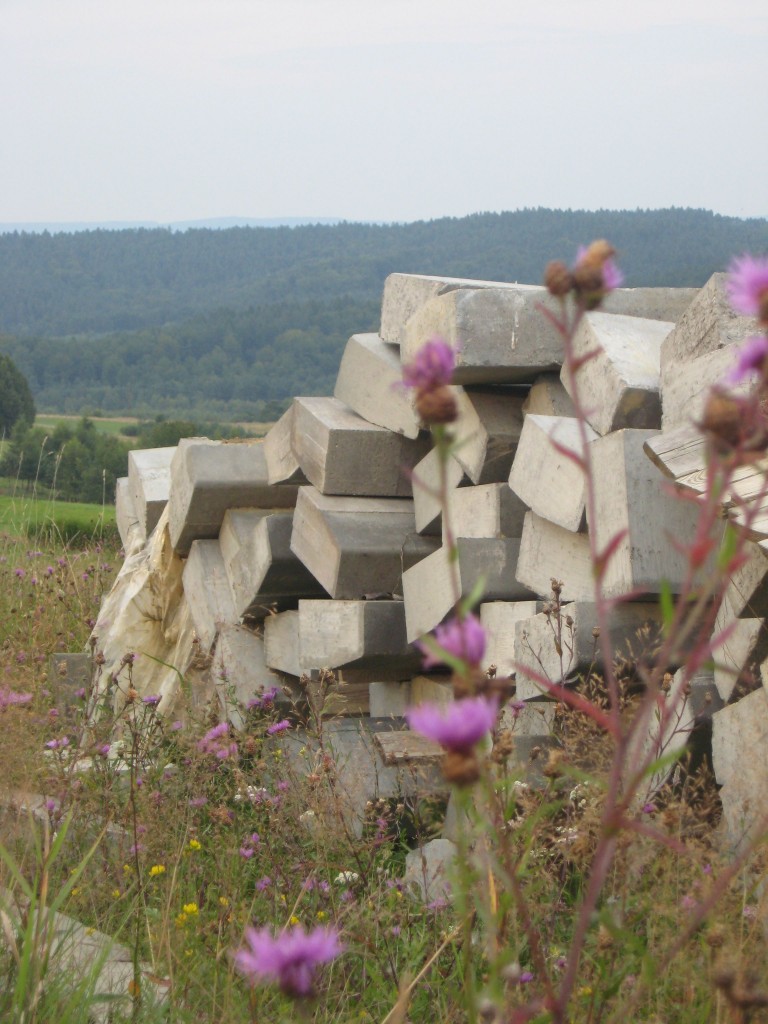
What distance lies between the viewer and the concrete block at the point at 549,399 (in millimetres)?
3820

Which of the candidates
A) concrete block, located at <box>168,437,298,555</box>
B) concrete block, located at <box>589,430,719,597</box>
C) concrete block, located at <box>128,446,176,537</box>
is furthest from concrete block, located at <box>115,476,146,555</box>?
concrete block, located at <box>589,430,719,597</box>

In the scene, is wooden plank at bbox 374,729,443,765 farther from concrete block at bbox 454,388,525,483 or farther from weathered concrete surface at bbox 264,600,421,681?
concrete block at bbox 454,388,525,483

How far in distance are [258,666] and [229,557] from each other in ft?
1.78

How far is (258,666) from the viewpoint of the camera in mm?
4871

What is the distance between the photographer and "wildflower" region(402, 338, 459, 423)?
2.91ft

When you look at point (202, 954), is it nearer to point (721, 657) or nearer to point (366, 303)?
point (721, 657)

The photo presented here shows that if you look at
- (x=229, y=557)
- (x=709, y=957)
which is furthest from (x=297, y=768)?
(x=709, y=957)

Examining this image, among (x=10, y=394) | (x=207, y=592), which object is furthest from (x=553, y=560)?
(x=10, y=394)

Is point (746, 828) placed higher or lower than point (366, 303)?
higher

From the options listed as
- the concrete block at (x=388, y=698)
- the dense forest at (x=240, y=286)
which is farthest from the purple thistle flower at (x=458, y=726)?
the dense forest at (x=240, y=286)

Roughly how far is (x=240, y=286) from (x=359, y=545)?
12689cm

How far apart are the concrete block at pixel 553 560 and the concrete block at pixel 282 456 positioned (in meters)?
1.38

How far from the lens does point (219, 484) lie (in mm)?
5020

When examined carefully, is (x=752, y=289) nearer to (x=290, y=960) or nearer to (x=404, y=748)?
(x=290, y=960)
